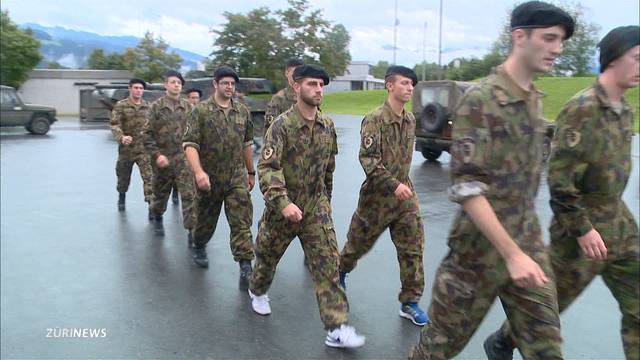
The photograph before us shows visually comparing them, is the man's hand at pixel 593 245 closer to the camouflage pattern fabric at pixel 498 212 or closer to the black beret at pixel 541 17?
the camouflage pattern fabric at pixel 498 212

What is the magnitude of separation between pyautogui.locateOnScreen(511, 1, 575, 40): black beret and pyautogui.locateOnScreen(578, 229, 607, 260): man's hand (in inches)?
39.3

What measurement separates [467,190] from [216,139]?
336 cm

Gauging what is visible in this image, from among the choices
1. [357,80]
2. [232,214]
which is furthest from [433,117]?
[357,80]

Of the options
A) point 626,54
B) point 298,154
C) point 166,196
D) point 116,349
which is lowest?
point 116,349

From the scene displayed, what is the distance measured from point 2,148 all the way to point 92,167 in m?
5.11

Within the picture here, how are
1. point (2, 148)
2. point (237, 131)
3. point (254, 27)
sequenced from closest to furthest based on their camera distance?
point (237, 131) → point (2, 148) → point (254, 27)

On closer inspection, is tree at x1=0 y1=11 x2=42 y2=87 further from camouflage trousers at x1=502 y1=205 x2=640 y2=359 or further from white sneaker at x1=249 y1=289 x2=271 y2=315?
camouflage trousers at x1=502 y1=205 x2=640 y2=359

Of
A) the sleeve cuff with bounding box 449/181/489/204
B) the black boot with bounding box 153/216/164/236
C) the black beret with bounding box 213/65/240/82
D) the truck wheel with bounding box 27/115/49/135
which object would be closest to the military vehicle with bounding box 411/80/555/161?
the black boot with bounding box 153/216/164/236

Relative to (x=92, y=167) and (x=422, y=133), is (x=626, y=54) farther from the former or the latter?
(x=92, y=167)

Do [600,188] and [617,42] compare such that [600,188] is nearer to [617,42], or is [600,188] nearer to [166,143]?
[617,42]

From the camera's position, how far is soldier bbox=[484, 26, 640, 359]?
9.80 feet

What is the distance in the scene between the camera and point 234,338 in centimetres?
414

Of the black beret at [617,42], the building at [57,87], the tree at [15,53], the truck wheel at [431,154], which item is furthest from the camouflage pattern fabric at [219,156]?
the building at [57,87]

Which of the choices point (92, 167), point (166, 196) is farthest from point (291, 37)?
point (166, 196)
